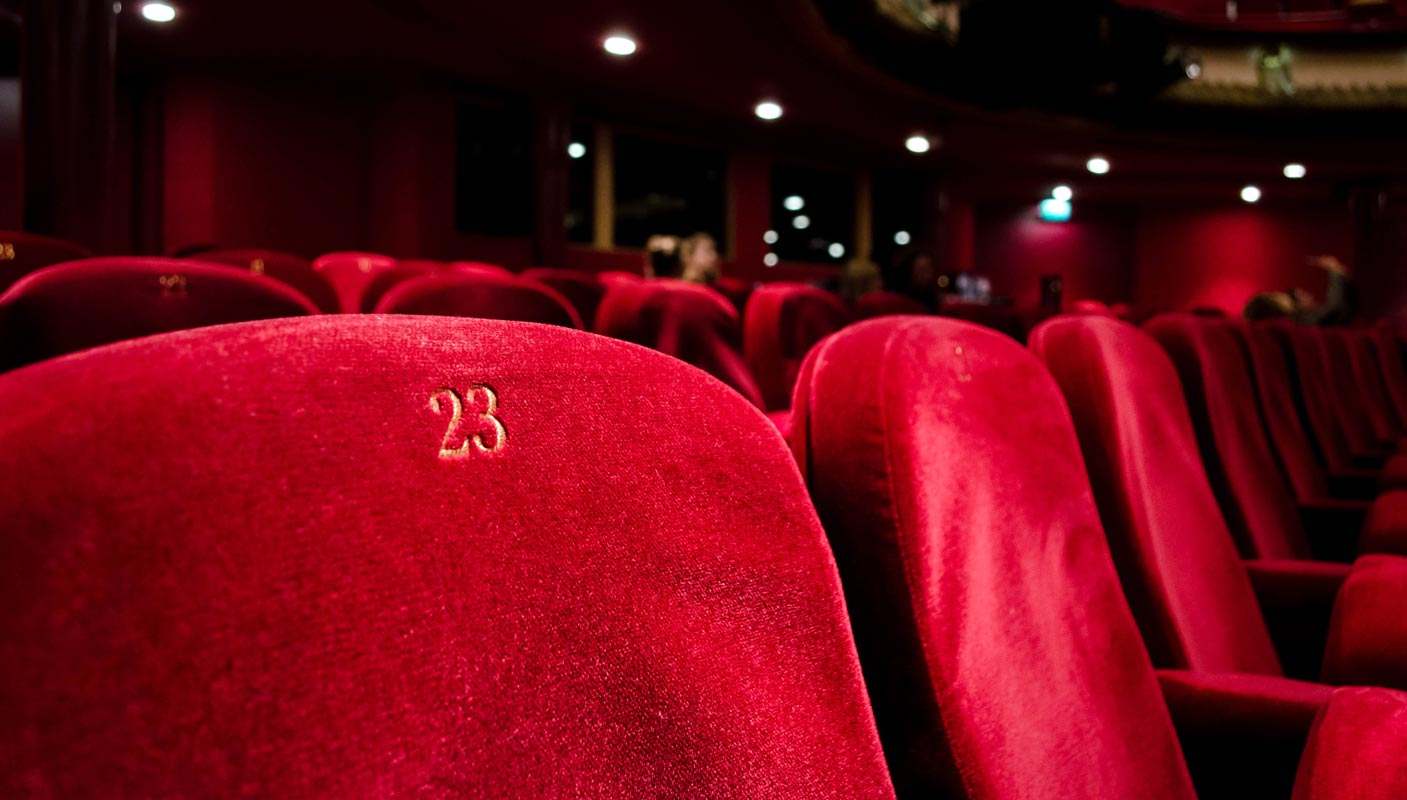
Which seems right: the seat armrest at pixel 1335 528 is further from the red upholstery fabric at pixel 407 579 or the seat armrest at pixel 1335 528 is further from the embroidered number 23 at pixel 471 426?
the embroidered number 23 at pixel 471 426

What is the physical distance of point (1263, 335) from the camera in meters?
3.07

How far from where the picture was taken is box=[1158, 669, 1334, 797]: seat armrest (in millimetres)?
947

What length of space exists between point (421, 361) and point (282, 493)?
0.25 feet

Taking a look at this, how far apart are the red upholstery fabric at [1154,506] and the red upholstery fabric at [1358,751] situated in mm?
256

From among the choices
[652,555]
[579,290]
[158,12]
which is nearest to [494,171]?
[158,12]

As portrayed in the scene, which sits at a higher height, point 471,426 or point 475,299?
point 475,299

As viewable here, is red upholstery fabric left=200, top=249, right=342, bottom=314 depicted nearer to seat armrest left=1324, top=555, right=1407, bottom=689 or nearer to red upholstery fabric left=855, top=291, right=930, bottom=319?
red upholstery fabric left=855, top=291, right=930, bottom=319

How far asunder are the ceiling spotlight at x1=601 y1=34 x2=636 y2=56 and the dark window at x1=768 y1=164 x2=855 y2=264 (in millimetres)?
4211

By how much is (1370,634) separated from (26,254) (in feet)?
8.34

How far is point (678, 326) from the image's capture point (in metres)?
1.99

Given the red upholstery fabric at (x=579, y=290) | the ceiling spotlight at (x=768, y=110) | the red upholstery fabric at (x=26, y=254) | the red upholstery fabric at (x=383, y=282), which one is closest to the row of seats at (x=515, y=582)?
the red upholstery fabric at (x=383, y=282)

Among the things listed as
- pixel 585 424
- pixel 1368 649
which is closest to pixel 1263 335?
pixel 1368 649

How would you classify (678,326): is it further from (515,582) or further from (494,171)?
(494,171)

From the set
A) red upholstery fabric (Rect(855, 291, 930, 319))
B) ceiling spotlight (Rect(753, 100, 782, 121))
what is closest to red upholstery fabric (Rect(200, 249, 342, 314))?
red upholstery fabric (Rect(855, 291, 930, 319))
